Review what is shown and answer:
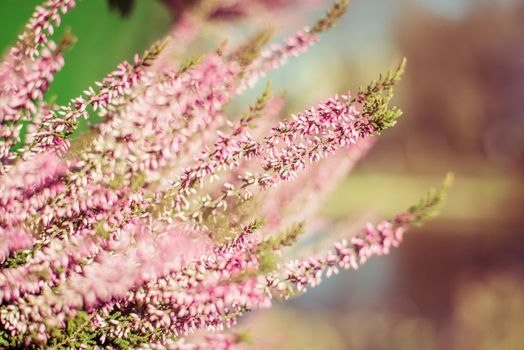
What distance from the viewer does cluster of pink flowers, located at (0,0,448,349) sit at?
0.67m

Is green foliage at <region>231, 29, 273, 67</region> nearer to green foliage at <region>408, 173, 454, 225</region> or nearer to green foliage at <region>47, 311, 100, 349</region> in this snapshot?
→ green foliage at <region>408, 173, 454, 225</region>

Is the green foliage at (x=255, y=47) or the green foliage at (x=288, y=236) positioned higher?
the green foliage at (x=255, y=47)

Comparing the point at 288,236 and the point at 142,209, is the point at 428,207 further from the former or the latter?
the point at 142,209

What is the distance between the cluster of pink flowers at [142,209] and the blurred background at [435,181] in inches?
67.2

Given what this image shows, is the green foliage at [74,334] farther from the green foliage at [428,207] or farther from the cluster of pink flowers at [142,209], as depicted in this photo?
the green foliage at [428,207]

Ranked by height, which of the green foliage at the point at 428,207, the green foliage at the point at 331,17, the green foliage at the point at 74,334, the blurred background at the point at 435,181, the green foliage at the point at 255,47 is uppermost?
the blurred background at the point at 435,181

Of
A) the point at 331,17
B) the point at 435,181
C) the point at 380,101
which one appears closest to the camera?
the point at 380,101

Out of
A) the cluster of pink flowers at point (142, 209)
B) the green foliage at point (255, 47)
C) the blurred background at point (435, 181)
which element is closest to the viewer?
the cluster of pink flowers at point (142, 209)

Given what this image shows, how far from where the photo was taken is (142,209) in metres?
0.72

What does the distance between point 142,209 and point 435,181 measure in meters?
6.11

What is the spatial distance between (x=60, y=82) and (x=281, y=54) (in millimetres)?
633

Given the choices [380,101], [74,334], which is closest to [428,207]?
[380,101]

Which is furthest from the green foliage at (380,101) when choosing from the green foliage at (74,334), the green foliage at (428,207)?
the green foliage at (74,334)

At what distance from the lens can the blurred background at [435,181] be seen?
326 cm
